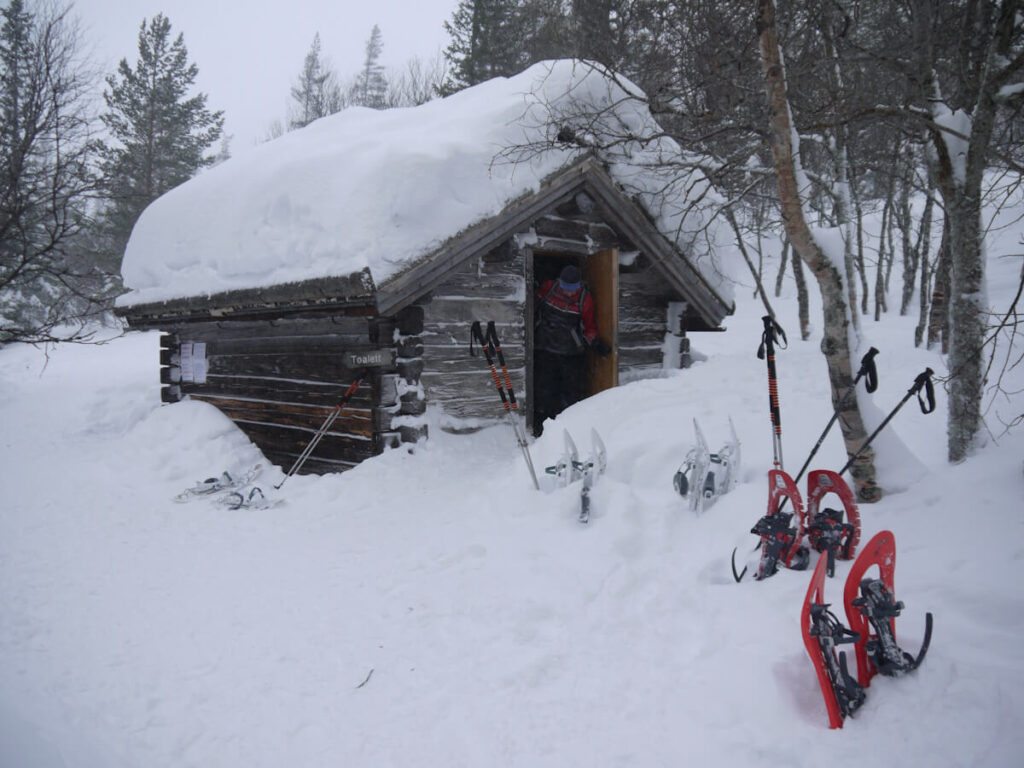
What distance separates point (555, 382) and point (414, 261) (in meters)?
3.64

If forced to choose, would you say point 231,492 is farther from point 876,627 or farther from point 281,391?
point 876,627

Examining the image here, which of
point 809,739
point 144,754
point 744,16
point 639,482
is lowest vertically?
point 144,754

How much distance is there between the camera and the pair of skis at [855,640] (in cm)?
228

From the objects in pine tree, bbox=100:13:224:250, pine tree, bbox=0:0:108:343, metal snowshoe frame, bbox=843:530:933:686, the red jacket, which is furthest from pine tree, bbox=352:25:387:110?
metal snowshoe frame, bbox=843:530:933:686

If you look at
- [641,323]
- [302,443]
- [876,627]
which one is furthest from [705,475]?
[302,443]

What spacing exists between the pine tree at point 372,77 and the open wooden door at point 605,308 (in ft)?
108

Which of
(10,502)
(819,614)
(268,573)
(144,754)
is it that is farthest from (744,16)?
(10,502)

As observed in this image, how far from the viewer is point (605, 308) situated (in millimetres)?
7566

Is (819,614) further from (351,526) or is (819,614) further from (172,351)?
(172,351)

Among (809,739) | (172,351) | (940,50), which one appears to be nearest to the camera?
(809,739)

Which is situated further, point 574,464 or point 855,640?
point 574,464

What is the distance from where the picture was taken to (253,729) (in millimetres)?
2660

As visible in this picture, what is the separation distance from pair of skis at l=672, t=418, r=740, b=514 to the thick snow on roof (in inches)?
75.2

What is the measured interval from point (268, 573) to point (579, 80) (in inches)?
256
